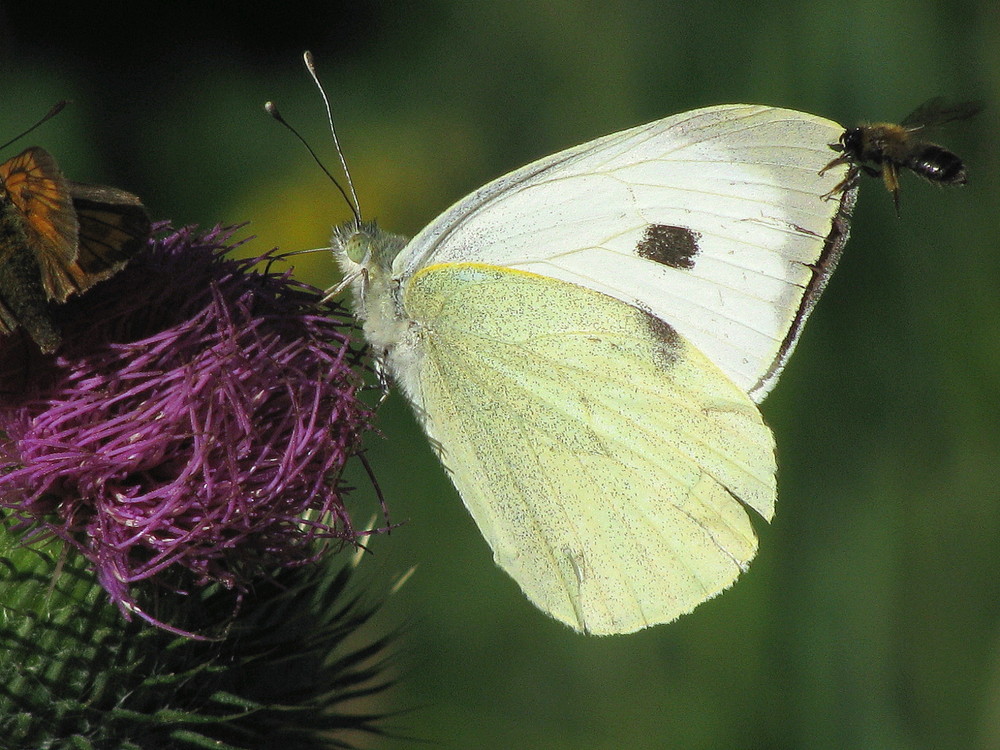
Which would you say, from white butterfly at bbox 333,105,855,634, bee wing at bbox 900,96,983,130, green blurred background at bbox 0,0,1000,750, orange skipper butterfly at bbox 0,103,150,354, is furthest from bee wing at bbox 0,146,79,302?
bee wing at bbox 900,96,983,130

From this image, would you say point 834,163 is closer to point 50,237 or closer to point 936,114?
point 936,114

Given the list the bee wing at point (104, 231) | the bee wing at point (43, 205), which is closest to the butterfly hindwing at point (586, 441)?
the bee wing at point (104, 231)

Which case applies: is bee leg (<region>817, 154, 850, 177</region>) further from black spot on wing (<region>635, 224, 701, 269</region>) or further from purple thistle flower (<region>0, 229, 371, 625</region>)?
purple thistle flower (<region>0, 229, 371, 625</region>)

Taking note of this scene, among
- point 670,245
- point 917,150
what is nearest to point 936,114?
point 917,150

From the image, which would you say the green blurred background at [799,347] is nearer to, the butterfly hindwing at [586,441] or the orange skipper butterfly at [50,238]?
the butterfly hindwing at [586,441]

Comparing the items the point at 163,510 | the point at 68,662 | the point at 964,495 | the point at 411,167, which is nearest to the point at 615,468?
the point at 163,510
